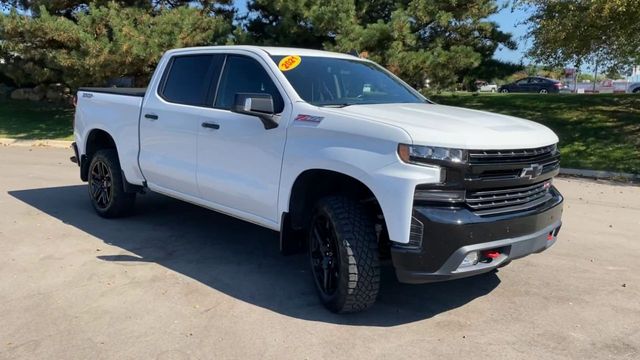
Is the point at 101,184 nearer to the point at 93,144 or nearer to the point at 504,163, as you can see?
the point at 93,144

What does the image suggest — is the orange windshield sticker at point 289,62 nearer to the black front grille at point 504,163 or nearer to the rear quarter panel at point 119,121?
the black front grille at point 504,163

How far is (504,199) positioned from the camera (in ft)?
13.2

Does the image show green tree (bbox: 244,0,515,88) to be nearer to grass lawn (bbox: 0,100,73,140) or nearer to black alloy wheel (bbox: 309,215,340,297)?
grass lawn (bbox: 0,100,73,140)

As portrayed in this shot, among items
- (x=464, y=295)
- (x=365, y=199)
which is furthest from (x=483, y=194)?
(x=464, y=295)

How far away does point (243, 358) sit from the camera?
145 inches

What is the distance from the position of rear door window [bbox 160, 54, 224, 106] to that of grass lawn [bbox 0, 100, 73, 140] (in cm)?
1133

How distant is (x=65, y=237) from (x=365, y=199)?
3.62 meters

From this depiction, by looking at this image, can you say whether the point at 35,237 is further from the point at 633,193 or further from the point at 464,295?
the point at 633,193

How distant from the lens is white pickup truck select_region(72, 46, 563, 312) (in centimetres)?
376

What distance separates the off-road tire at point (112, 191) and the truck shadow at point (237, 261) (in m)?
0.12

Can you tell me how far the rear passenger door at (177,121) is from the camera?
5.51 metres

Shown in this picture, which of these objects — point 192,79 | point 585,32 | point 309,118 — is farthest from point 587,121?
point 309,118

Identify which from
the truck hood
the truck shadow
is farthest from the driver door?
the truck hood

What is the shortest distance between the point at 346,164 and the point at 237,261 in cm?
201
